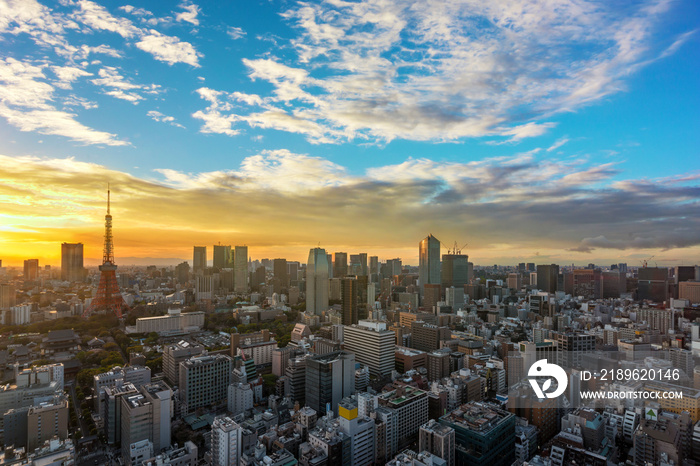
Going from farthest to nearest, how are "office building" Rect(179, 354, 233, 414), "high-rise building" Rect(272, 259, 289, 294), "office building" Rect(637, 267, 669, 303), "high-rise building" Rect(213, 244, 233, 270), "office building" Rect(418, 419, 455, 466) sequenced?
1. "high-rise building" Rect(213, 244, 233, 270)
2. "high-rise building" Rect(272, 259, 289, 294)
3. "office building" Rect(637, 267, 669, 303)
4. "office building" Rect(179, 354, 233, 414)
5. "office building" Rect(418, 419, 455, 466)

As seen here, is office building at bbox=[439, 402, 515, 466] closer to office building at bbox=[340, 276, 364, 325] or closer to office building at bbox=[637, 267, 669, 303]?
office building at bbox=[340, 276, 364, 325]

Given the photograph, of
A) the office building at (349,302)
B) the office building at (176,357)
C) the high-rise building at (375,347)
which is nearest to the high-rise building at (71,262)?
the office building at (349,302)

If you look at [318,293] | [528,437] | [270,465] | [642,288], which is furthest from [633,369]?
[642,288]

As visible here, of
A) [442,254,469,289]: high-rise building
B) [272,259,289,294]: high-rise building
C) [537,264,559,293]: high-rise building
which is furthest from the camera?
[442,254,469,289]: high-rise building

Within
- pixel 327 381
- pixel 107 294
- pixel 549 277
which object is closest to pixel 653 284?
pixel 549 277

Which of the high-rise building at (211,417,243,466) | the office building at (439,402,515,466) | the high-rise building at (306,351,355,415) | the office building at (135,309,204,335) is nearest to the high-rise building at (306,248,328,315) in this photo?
the office building at (135,309,204,335)

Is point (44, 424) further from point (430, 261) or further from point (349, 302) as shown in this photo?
point (430, 261)
